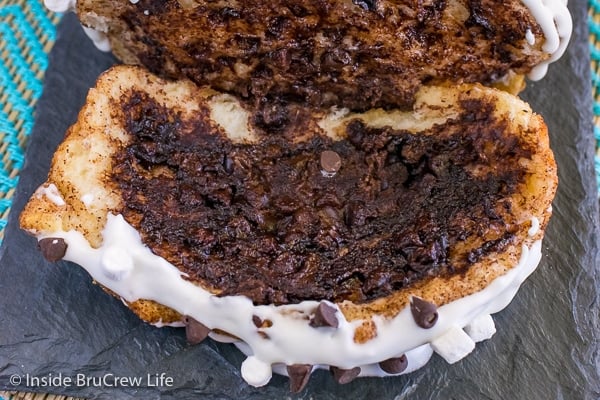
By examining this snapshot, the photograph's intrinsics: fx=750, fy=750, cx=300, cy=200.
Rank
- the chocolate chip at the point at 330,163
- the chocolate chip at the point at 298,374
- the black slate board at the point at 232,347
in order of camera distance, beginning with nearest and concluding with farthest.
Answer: the chocolate chip at the point at 298,374, the black slate board at the point at 232,347, the chocolate chip at the point at 330,163

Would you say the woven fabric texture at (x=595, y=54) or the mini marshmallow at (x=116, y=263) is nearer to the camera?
the mini marshmallow at (x=116, y=263)

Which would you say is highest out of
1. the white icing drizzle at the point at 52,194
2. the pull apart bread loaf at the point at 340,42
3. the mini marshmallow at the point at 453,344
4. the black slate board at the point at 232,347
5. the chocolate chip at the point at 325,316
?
the pull apart bread loaf at the point at 340,42

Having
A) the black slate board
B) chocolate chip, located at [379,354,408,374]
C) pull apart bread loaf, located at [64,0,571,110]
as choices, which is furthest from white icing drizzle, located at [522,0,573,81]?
chocolate chip, located at [379,354,408,374]

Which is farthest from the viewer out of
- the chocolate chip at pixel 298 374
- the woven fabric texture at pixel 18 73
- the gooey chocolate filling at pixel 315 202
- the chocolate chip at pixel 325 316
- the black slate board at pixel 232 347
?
the woven fabric texture at pixel 18 73

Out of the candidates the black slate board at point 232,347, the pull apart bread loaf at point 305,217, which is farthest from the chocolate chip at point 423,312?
the black slate board at point 232,347

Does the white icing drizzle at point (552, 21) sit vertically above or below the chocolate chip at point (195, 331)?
above

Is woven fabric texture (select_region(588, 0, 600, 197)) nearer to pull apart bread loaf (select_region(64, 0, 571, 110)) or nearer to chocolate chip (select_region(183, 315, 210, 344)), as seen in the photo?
pull apart bread loaf (select_region(64, 0, 571, 110))

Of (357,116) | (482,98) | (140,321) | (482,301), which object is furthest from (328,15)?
(140,321)

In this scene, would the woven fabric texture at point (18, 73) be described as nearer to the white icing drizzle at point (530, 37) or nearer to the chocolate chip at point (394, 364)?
the chocolate chip at point (394, 364)
